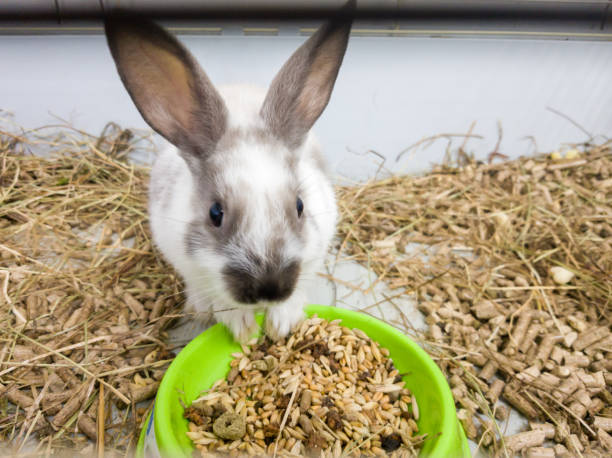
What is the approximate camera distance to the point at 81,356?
168cm

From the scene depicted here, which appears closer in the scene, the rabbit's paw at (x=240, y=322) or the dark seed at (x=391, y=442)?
the dark seed at (x=391, y=442)

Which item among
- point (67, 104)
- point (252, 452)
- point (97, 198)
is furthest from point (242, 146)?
point (67, 104)

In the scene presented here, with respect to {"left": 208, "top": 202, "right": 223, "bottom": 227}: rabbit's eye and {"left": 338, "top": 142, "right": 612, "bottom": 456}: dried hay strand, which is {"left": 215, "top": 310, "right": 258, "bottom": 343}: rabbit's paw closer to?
{"left": 208, "top": 202, "right": 223, "bottom": 227}: rabbit's eye

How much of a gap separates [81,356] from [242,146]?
1013 millimetres

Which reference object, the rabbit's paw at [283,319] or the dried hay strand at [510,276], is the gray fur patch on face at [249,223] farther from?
the dried hay strand at [510,276]

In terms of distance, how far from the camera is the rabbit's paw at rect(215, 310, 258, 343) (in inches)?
62.1

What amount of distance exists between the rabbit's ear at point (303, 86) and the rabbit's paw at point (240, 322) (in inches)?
24.6

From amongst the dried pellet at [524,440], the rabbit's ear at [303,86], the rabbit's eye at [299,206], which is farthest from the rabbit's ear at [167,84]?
the dried pellet at [524,440]

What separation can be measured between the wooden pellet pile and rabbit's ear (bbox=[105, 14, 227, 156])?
2.61ft

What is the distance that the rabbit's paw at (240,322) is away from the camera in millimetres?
1578

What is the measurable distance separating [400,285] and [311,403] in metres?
0.80

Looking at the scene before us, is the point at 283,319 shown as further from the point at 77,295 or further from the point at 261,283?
the point at 77,295

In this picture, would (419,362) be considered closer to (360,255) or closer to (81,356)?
(360,255)

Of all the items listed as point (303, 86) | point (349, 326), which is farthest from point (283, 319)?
point (303, 86)
